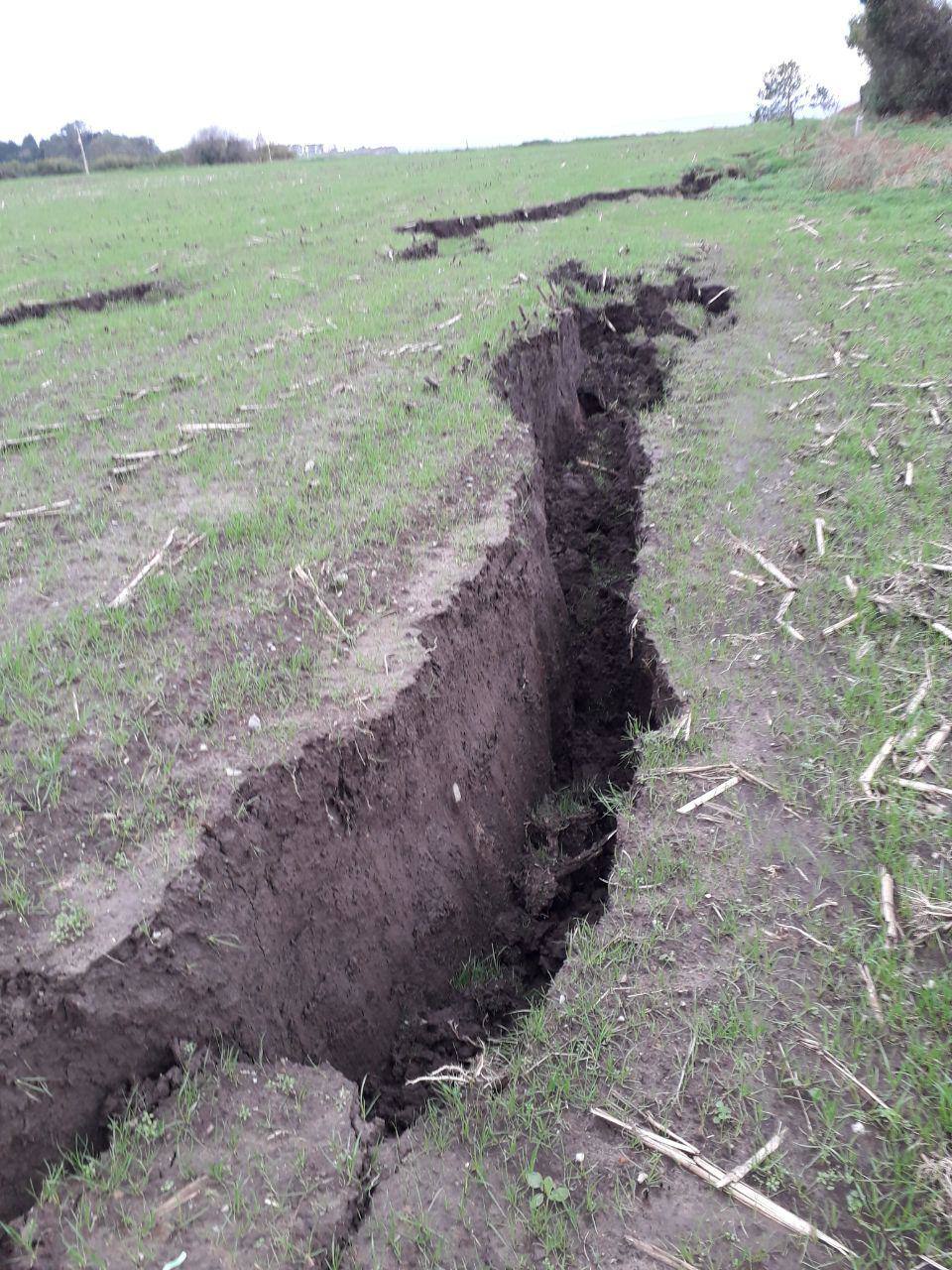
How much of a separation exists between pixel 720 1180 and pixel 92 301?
9.96 m

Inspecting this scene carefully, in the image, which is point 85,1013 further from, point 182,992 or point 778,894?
point 778,894

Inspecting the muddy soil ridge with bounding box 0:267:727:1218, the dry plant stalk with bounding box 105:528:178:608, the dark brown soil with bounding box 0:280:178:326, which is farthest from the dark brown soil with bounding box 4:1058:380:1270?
the dark brown soil with bounding box 0:280:178:326

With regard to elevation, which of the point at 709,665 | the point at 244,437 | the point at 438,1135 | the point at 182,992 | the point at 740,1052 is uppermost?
the point at 244,437

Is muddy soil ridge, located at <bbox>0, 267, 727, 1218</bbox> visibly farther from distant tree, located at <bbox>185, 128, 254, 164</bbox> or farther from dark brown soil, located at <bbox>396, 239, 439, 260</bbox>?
distant tree, located at <bbox>185, 128, 254, 164</bbox>

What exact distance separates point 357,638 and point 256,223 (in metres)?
11.6

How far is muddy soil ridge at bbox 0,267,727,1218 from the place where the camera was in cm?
259

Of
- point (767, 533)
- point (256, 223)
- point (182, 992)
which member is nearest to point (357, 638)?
point (182, 992)

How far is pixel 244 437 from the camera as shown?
563cm

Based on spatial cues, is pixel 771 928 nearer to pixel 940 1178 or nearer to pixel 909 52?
pixel 940 1178

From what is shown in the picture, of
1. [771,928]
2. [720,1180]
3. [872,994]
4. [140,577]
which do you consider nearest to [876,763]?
[771,928]

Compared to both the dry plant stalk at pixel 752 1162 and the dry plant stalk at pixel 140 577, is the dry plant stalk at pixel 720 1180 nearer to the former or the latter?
the dry plant stalk at pixel 752 1162

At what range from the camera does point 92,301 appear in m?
9.34

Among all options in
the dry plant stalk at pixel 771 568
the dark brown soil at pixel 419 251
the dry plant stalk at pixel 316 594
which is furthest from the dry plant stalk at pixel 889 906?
the dark brown soil at pixel 419 251

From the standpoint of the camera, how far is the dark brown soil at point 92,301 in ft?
29.5
